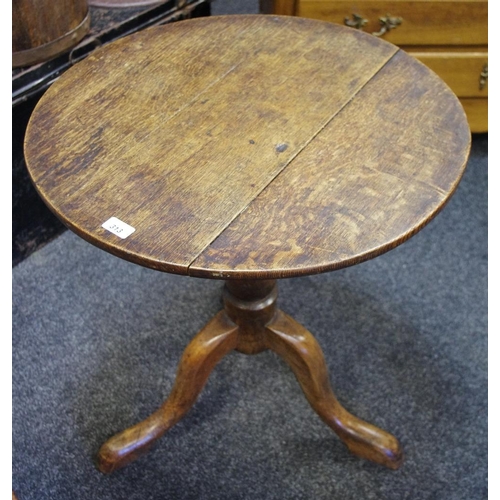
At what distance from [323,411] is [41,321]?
0.73 meters

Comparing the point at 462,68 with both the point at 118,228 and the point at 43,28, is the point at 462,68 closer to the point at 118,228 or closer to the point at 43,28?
the point at 43,28

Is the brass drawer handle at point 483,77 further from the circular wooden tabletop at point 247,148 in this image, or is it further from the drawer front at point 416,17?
the circular wooden tabletop at point 247,148

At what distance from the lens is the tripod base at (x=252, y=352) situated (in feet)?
3.86

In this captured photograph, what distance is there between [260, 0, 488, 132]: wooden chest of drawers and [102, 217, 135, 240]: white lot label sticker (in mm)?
1074

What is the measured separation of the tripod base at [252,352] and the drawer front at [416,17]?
880 mm

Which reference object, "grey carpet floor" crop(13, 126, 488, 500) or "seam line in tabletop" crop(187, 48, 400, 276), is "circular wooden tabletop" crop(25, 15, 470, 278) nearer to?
"seam line in tabletop" crop(187, 48, 400, 276)

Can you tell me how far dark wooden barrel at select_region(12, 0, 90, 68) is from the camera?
4.50ft

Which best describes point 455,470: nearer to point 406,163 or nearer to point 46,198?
point 406,163

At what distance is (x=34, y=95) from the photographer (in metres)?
1.48

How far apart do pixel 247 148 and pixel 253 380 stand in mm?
635

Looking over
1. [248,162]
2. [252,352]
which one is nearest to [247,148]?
[248,162]

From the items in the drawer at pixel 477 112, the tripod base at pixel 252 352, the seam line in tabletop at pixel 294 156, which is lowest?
the tripod base at pixel 252 352

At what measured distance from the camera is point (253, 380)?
1.40 meters

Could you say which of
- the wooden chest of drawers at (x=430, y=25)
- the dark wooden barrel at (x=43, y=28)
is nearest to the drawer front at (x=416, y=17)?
the wooden chest of drawers at (x=430, y=25)
